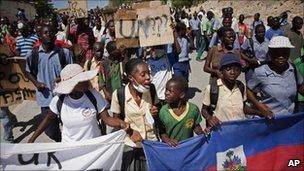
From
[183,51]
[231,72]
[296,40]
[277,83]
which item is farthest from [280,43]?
[183,51]

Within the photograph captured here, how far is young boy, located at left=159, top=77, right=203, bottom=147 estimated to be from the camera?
3900 millimetres

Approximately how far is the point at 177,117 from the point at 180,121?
5cm

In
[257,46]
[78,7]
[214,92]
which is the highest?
[78,7]

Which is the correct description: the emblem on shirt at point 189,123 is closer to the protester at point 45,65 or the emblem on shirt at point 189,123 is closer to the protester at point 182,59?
the protester at point 45,65

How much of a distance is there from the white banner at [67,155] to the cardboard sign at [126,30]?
2888 millimetres

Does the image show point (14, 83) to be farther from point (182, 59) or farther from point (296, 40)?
point (296, 40)

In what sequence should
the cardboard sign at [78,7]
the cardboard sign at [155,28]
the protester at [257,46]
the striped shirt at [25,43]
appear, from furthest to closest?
the cardboard sign at [78,7], the striped shirt at [25,43], the protester at [257,46], the cardboard sign at [155,28]

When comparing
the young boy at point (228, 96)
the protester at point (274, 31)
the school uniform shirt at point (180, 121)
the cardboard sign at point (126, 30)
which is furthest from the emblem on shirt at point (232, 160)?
the protester at point (274, 31)

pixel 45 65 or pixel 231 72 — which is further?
pixel 45 65

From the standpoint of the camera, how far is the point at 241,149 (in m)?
4.22

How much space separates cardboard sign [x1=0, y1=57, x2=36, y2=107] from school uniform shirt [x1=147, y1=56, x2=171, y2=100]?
1.95 meters

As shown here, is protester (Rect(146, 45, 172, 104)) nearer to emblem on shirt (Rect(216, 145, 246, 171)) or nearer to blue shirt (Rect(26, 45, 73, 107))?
blue shirt (Rect(26, 45, 73, 107))

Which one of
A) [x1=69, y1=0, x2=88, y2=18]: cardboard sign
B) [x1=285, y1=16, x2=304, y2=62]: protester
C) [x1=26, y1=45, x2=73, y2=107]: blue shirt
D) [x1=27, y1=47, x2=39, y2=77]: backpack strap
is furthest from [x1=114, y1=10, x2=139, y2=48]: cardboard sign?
[x1=285, y1=16, x2=304, y2=62]: protester

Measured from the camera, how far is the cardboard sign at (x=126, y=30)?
6.43m
